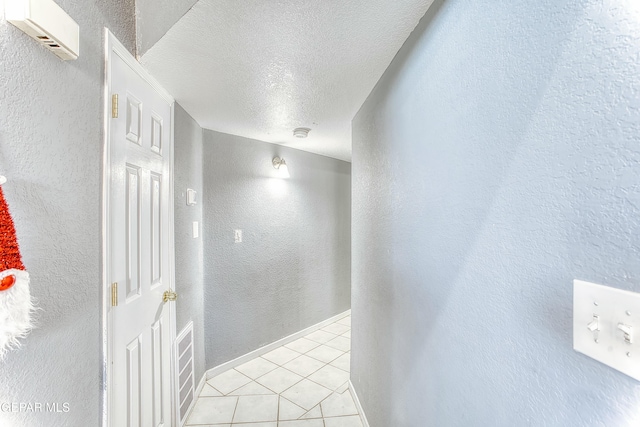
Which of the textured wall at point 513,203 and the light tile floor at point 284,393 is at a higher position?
the textured wall at point 513,203

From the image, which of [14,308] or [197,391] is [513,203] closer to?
[14,308]

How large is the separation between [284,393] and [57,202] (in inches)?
79.9

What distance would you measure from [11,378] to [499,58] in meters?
1.45

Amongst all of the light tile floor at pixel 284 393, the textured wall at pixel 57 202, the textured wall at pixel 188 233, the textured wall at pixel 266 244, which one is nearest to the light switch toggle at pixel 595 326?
the textured wall at pixel 57 202

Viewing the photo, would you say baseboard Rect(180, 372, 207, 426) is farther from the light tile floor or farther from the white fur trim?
the white fur trim

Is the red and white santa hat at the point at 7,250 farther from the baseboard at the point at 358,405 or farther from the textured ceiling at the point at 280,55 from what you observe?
the baseboard at the point at 358,405

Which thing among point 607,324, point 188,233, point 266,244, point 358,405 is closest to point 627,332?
point 607,324

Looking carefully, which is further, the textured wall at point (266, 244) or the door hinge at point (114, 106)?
the textured wall at point (266, 244)

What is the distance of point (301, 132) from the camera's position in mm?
2469

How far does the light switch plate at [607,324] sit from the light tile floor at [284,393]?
1841 millimetres

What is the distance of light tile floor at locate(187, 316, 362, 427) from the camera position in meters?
1.93

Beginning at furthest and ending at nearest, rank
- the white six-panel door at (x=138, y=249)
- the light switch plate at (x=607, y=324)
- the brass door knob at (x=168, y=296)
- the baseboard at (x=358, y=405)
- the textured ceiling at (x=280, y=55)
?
the baseboard at (x=358, y=405), the brass door knob at (x=168, y=296), the white six-panel door at (x=138, y=249), the textured ceiling at (x=280, y=55), the light switch plate at (x=607, y=324)

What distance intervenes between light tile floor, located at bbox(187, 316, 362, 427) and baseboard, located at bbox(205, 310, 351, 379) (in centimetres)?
4

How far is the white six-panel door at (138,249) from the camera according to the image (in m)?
1.16
